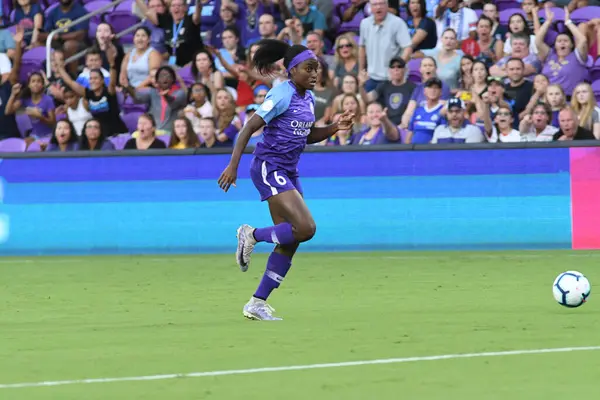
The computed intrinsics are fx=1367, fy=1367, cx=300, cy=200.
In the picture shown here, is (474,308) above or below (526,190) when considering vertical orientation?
above

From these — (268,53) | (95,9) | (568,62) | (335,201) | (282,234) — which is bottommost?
(335,201)

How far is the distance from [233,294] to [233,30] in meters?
8.31

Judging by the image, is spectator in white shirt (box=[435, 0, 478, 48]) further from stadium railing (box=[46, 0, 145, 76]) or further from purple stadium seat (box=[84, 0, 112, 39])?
purple stadium seat (box=[84, 0, 112, 39])

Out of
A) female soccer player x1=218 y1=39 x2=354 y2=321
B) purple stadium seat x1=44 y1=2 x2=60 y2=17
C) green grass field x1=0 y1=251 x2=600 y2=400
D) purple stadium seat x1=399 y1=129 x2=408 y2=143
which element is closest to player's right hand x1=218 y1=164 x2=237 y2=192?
female soccer player x1=218 y1=39 x2=354 y2=321

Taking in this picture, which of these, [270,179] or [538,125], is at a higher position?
[270,179]

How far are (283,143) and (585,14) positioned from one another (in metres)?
9.34

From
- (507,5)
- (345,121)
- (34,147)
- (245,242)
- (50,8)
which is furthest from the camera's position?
(50,8)

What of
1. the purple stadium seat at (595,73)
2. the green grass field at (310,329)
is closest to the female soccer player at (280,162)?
the green grass field at (310,329)

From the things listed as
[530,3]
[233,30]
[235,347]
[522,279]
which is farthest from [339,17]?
[235,347]

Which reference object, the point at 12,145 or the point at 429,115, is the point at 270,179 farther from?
the point at 12,145

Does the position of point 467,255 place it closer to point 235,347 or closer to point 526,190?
point 526,190

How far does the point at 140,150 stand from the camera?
1798 centimetres

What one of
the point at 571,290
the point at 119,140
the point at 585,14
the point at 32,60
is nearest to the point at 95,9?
the point at 32,60

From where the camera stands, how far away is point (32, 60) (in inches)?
870
